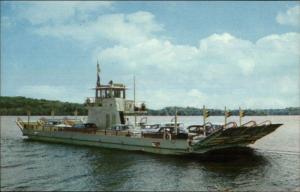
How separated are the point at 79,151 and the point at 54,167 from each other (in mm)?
10315

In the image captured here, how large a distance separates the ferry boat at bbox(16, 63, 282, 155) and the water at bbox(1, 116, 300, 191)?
119 cm

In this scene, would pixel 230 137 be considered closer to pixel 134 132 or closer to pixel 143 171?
pixel 143 171

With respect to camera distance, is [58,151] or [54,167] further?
[58,151]

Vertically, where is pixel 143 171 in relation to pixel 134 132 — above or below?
below

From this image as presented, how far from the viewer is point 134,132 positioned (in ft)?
137

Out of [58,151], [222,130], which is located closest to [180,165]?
[222,130]

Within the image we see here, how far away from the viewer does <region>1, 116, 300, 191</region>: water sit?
2533 centimetres

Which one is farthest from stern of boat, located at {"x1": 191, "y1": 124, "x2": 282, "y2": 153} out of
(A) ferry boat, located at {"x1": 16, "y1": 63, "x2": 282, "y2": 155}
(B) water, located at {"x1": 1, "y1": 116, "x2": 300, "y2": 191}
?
(B) water, located at {"x1": 1, "y1": 116, "x2": 300, "y2": 191}

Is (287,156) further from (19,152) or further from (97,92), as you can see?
Result: (19,152)

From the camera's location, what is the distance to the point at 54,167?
32125mm

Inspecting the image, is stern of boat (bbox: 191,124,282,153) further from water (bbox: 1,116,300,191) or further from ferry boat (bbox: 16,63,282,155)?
water (bbox: 1,116,300,191)

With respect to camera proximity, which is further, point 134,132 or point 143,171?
point 134,132

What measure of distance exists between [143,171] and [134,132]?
11914mm

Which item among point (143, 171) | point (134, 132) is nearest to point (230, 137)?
point (143, 171)
